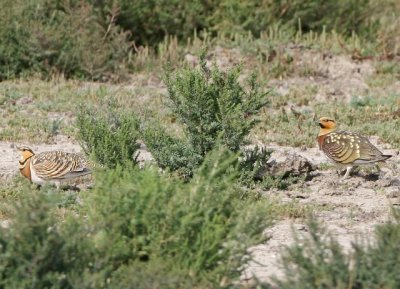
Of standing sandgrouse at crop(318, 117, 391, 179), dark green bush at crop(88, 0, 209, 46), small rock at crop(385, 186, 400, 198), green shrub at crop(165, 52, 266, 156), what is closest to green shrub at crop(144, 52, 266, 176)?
green shrub at crop(165, 52, 266, 156)

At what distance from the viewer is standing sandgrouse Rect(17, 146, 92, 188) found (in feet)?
31.5

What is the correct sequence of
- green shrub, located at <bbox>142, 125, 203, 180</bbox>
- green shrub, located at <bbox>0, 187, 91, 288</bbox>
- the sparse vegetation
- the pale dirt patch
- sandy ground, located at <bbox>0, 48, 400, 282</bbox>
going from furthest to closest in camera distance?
green shrub, located at <bbox>142, 125, 203, 180</bbox>, the pale dirt patch, sandy ground, located at <bbox>0, 48, 400, 282</bbox>, the sparse vegetation, green shrub, located at <bbox>0, 187, 91, 288</bbox>

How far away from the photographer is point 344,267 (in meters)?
6.30

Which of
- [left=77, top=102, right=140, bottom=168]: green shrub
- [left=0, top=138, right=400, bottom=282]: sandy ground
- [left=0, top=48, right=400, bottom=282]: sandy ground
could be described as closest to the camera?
[left=0, top=48, right=400, bottom=282]: sandy ground

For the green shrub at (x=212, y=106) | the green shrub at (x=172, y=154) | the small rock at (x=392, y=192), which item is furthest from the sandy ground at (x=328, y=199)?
the green shrub at (x=172, y=154)

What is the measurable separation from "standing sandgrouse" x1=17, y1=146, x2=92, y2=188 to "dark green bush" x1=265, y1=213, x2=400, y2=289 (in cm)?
360

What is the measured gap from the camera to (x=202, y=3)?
1620 centimetres

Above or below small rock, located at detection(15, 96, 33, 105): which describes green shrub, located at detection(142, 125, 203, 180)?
above

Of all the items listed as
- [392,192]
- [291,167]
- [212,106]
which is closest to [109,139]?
[212,106]

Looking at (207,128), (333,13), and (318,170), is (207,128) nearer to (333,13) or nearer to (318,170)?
(318,170)

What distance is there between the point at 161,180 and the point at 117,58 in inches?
319

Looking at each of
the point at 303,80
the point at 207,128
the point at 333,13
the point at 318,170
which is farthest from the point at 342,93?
the point at 207,128

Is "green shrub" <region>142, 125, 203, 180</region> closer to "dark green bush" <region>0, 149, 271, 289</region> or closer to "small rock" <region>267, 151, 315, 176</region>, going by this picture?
"small rock" <region>267, 151, 315, 176</region>

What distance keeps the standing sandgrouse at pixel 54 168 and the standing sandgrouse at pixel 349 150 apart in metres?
2.33
